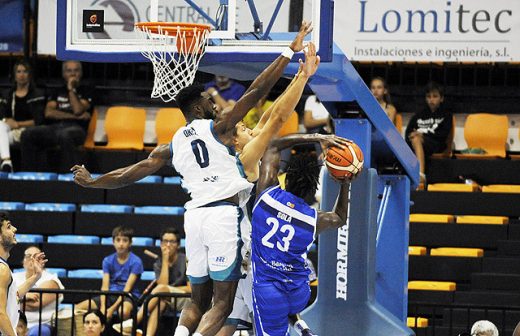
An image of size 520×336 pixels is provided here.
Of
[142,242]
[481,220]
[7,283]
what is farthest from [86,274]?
[7,283]

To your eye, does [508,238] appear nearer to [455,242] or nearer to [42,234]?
[455,242]

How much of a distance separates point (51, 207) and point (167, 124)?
197 centimetres

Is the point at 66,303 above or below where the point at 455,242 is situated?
below

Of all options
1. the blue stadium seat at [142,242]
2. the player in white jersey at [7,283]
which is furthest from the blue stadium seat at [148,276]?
the player in white jersey at [7,283]

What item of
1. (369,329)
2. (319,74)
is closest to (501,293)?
(369,329)

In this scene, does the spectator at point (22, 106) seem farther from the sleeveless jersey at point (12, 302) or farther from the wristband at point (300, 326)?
the wristband at point (300, 326)

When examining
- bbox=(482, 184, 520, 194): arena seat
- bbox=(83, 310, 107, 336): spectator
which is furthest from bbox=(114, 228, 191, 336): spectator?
bbox=(482, 184, 520, 194): arena seat

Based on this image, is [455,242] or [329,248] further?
[455,242]

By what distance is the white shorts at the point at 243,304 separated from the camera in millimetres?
9383

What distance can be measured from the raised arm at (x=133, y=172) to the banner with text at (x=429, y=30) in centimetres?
698

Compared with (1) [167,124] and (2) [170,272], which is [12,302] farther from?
(1) [167,124]

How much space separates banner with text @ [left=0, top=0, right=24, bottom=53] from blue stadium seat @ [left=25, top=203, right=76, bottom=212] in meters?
2.40

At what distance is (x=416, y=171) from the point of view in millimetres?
11336

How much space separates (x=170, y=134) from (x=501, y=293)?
525 cm
